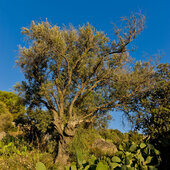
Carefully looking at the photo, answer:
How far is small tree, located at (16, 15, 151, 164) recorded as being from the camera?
12.8 meters

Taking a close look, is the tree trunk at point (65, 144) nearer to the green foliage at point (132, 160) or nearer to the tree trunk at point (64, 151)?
the tree trunk at point (64, 151)

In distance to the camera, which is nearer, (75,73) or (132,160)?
(132,160)

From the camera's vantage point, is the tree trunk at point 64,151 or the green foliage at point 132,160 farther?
the tree trunk at point 64,151

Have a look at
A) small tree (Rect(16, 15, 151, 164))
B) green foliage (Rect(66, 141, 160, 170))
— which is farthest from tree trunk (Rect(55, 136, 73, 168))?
green foliage (Rect(66, 141, 160, 170))

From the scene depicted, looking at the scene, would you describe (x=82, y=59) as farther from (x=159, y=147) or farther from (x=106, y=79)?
(x=159, y=147)

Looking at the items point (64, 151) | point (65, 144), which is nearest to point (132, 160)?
point (64, 151)

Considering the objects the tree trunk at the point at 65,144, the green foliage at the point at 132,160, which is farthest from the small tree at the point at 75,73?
the green foliage at the point at 132,160

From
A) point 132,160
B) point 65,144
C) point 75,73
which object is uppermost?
point 75,73

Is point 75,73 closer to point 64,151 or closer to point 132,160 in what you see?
point 64,151

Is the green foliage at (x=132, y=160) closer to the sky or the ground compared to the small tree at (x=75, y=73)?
closer to the ground

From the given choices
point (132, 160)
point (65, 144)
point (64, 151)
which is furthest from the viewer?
point (65, 144)

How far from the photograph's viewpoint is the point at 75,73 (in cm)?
1477

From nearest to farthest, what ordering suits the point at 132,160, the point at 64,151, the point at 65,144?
the point at 132,160, the point at 64,151, the point at 65,144

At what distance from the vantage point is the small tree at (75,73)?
1275 centimetres
